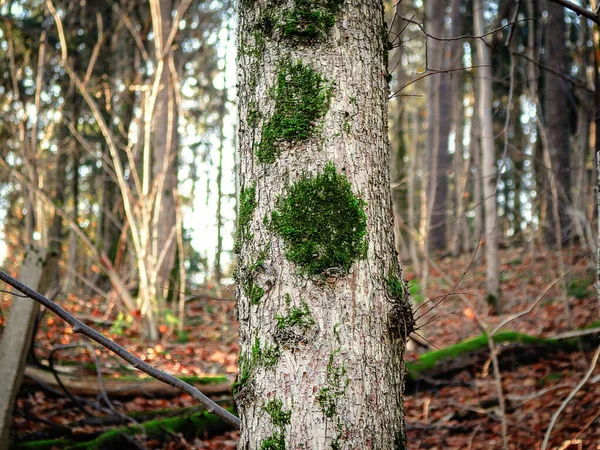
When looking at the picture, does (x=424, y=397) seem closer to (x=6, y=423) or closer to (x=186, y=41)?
(x=6, y=423)

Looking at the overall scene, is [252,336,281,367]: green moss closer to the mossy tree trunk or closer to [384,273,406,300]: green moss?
the mossy tree trunk

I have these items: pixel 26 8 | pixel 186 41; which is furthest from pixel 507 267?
pixel 26 8

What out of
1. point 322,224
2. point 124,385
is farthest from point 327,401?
point 124,385

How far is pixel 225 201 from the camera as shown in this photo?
35.5 ft

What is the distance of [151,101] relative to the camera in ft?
22.2

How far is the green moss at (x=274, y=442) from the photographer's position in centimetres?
148

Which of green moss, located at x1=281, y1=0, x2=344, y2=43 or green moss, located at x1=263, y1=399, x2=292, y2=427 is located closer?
green moss, located at x1=263, y1=399, x2=292, y2=427

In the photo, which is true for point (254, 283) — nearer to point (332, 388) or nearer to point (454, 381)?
point (332, 388)

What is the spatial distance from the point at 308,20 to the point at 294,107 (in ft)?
1.00

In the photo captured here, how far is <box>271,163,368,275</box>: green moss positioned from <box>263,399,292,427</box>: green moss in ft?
1.34

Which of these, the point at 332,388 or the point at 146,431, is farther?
the point at 146,431

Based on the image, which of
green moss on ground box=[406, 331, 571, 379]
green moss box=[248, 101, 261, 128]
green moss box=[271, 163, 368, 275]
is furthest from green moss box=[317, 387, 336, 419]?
green moss on ground box=[406, 331, 571, 379]

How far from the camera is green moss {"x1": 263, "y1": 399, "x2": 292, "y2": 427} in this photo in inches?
58.5

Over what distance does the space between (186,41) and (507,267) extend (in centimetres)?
859
